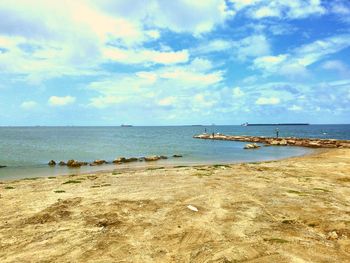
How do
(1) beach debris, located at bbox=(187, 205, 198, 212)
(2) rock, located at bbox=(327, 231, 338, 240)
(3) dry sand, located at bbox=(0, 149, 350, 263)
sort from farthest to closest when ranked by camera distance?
(1) beach debris, located at bbox=(187, 205, 198, 212) < (2) rock, located at bbox=(327, 231, 338, 240) < (3) dry sand, located at bbox=(0, 149, 350, 263)

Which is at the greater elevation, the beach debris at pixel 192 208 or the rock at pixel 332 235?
the beach debris at pixel 192 208

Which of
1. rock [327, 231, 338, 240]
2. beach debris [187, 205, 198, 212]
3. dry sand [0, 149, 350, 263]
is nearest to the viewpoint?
dry sand [0, 149, 350, 263]

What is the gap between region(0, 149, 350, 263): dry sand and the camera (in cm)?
1091

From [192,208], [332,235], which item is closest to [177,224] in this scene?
[192,208]

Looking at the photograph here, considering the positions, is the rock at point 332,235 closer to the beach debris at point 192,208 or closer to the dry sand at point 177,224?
the dry sand at point 177,224

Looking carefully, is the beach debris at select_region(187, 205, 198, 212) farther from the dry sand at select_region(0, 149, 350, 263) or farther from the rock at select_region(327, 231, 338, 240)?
the rock at select_region(327, 231, 338, 240)

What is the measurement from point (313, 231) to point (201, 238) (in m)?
4.71

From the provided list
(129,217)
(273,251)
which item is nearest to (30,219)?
(129,217)

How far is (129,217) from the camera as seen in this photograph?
48.4ft

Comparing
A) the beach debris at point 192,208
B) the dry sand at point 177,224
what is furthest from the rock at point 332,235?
the beach debris at point 192,208

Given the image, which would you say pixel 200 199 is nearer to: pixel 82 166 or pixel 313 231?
pixel 313 231

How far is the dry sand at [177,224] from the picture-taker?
10.9 metres

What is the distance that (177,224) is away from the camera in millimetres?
13742

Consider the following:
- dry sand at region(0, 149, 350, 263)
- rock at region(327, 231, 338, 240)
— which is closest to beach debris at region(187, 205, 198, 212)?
dry sand at region(0, 149, 350, 263)
